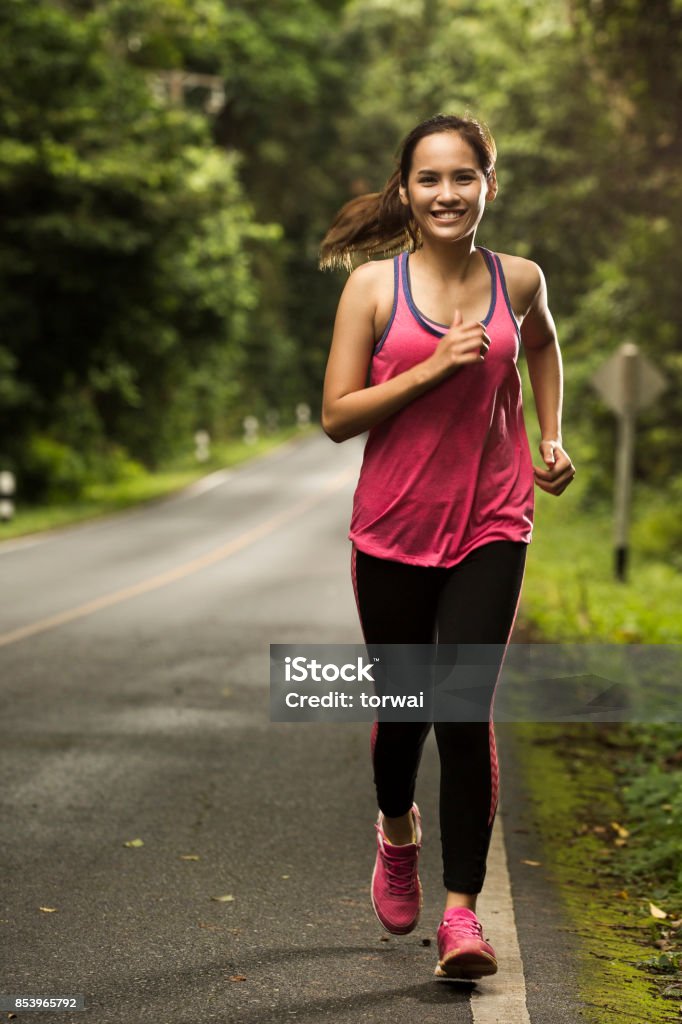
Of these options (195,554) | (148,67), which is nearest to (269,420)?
(148,67)

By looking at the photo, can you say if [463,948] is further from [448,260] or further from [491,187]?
[491,187]

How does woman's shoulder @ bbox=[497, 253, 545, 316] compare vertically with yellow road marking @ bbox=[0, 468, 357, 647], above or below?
above

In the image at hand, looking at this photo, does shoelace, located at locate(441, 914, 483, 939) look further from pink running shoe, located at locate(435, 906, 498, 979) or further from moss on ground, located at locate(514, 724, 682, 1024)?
moss on ground, located at locate(514, 724, 682, 1024)

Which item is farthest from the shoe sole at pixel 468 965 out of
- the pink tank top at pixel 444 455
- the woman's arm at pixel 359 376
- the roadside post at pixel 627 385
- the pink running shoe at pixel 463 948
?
the roadside post at pixel 627 385

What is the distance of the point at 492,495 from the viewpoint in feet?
12.1

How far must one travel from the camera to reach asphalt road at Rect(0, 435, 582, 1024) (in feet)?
12.7

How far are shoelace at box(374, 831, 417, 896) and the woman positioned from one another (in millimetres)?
275

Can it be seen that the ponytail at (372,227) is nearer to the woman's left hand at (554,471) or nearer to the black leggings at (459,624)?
the woman's left hand at (554,471)

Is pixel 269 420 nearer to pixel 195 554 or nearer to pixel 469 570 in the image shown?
pixel 195 554

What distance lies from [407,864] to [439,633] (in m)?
0.73

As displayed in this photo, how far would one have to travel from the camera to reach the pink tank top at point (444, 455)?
3.63 meters

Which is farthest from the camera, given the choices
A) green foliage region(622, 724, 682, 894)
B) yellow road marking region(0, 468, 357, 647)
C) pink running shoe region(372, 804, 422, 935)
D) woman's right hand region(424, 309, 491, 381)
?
yellow road marking region(0, 468, 357, 647)

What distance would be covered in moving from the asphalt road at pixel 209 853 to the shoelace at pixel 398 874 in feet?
0.75

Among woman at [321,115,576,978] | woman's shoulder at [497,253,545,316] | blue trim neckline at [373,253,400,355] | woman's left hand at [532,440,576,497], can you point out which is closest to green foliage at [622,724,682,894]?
woman at [321,115,576,978]
